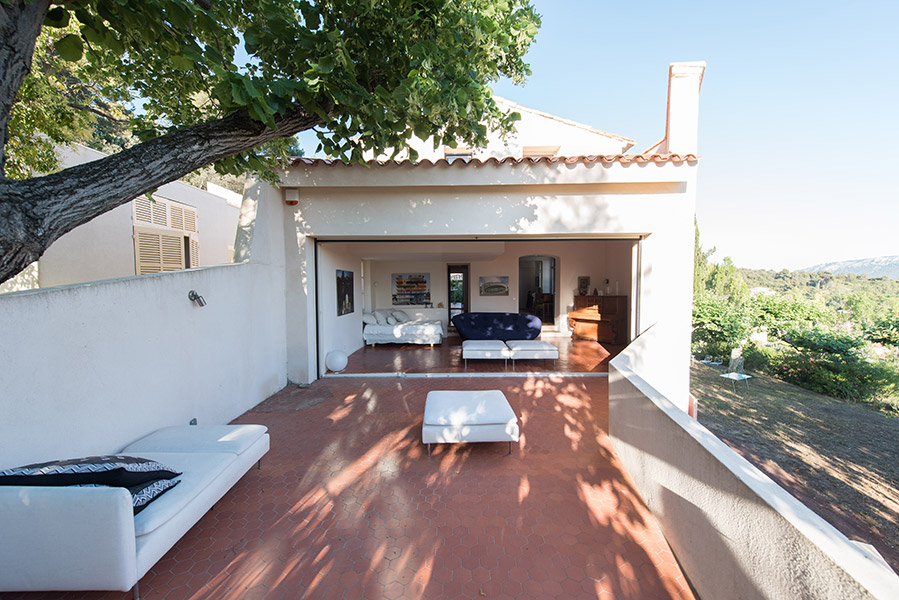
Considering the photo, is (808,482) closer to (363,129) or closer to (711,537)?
(711,537)

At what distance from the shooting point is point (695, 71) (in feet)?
18.7

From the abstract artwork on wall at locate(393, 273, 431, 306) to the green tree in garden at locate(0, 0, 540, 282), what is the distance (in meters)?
8.56

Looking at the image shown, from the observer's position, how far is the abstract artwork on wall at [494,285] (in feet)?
40.8

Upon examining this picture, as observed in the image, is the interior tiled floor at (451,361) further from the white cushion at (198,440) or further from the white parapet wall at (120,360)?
the white cushion at (198,440)

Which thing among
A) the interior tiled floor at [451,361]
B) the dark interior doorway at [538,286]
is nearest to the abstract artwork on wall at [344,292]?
the interior tiled floor at [451,361]

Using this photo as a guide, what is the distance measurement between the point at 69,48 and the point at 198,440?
287 centimetres

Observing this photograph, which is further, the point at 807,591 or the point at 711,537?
the point at 711,537

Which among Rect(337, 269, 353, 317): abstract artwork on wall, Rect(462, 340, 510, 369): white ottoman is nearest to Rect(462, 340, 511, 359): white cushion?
Rect(462, 340, 510, 369): white ottoman

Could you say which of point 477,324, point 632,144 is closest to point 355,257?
point 477,324

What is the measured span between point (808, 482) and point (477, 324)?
6.39m

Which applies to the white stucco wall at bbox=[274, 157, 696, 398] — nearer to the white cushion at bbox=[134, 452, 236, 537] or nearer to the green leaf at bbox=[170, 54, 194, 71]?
the green leaf at bbox=[170, 54, 194, 71]

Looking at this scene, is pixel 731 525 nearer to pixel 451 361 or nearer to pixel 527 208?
pixel 527 208

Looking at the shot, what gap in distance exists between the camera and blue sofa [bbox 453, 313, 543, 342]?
929 cm

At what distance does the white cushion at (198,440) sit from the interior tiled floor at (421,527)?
0.48m
